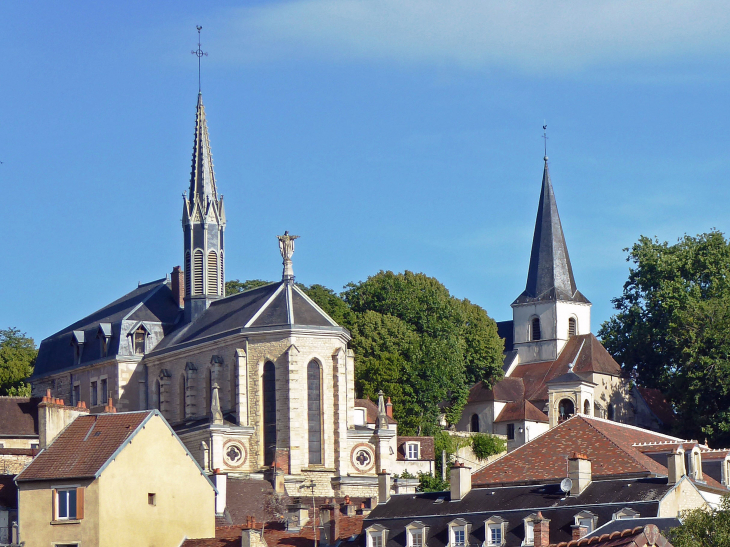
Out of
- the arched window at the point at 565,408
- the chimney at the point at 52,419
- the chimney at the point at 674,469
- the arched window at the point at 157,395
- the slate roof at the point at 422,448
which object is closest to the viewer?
the chimney at the point at 674,469

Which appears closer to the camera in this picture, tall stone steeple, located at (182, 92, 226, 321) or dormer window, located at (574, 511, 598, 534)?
dormer window, located at (574, 511, 598, 534)

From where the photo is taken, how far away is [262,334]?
231 ft

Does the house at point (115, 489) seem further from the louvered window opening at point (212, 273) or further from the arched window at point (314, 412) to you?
the louvered window opening at point (212, 273)

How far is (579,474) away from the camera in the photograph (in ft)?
140

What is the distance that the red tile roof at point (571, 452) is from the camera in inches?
1871

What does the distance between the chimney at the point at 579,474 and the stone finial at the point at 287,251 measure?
3145cm

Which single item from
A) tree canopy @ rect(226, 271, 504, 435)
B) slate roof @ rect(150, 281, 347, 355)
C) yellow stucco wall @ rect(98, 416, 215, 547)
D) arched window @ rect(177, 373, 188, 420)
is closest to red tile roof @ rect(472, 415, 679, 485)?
yellow stucco wall @ rect(98, 416, 215, 547)

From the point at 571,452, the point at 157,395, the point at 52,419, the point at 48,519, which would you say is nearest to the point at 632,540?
the point at 48,519

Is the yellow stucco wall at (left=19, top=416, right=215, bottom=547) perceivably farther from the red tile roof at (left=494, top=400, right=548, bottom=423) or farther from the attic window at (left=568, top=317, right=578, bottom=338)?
the attic window at (left=568, top=317, right=578, bottom=338)

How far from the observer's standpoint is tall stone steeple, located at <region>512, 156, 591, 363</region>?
345 feet

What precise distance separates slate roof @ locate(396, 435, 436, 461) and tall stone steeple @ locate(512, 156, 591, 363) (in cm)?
2942

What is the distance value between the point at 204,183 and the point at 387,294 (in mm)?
12307

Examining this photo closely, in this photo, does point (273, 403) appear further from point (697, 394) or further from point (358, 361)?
point (697, 394)

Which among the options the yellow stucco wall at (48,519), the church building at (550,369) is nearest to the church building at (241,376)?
the church building at (550,369)
